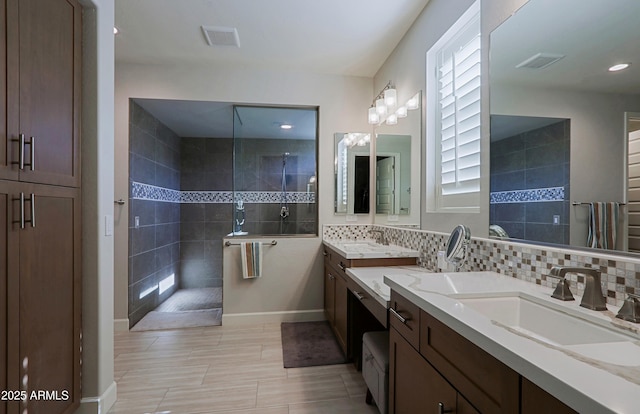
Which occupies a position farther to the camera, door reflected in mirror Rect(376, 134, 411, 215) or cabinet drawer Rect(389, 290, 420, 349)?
door reflected in mirror Rect(376, 134, 411, 215)

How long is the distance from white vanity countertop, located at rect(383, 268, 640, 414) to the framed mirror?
212 centimetres

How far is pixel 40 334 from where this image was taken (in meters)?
1.42

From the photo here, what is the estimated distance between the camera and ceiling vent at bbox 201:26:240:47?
8.10 feet

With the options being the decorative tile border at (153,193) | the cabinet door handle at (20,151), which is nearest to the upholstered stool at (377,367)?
the cabinet door handle at (20,151)

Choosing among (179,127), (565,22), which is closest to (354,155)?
(565,22)

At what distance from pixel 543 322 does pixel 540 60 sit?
108 cm

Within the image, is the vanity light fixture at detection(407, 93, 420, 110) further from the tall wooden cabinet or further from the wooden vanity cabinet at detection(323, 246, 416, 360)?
the tall wooden cabinet

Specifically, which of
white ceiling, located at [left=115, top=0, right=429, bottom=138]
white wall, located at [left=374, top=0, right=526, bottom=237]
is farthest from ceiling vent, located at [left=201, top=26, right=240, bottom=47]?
white wall, located at [left=374, top=0, right=526, bottom=237]

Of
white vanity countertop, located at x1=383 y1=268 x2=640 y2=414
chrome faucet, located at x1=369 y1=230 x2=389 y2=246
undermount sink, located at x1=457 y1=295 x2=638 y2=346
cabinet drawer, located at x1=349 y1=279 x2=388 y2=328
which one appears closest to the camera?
white vanity countertop, located at x1=383 y1=268 x2=640 y2=414

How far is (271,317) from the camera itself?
10.6 feet

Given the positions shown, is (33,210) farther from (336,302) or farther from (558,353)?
(336,302)

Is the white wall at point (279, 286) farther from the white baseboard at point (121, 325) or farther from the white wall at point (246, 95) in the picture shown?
the white baseboard at point (121, 325)

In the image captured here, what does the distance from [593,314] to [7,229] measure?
2.20 metres

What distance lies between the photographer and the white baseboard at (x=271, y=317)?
3.15 m
